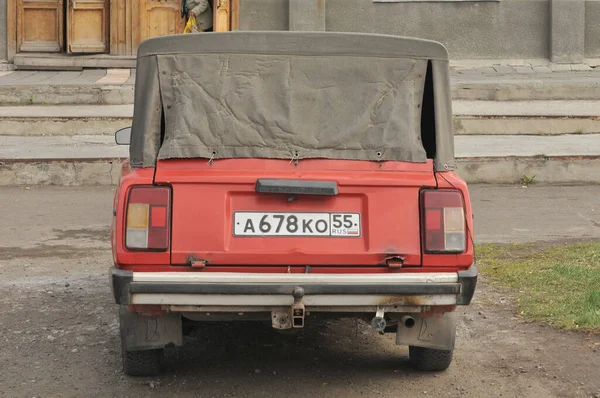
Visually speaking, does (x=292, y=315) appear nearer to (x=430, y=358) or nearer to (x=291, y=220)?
(x=291, y=220)

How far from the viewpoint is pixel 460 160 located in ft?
40.5

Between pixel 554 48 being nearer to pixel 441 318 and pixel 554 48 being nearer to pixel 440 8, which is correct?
pixel 440 8

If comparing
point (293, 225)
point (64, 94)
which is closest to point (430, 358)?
point (293, 225)

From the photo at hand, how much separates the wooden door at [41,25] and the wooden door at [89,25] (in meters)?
0.25

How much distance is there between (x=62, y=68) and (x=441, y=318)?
1314 centimetres

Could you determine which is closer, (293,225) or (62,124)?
(293,225)

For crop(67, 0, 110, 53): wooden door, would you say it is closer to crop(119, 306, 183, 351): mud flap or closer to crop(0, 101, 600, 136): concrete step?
crop(0, 101, 600, 136): concrete step

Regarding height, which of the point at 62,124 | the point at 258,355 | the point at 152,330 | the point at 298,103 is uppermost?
the point at 298,103

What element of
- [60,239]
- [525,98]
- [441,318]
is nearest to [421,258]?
[441,318]

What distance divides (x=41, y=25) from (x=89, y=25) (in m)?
0.81

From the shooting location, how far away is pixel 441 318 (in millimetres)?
5363

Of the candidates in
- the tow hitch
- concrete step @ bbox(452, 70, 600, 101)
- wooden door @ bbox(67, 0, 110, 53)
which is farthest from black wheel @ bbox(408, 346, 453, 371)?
wooden door @ bbox(67, 0, 110, 53)

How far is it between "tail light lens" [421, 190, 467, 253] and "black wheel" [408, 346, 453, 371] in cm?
74

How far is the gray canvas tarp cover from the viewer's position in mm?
5391
